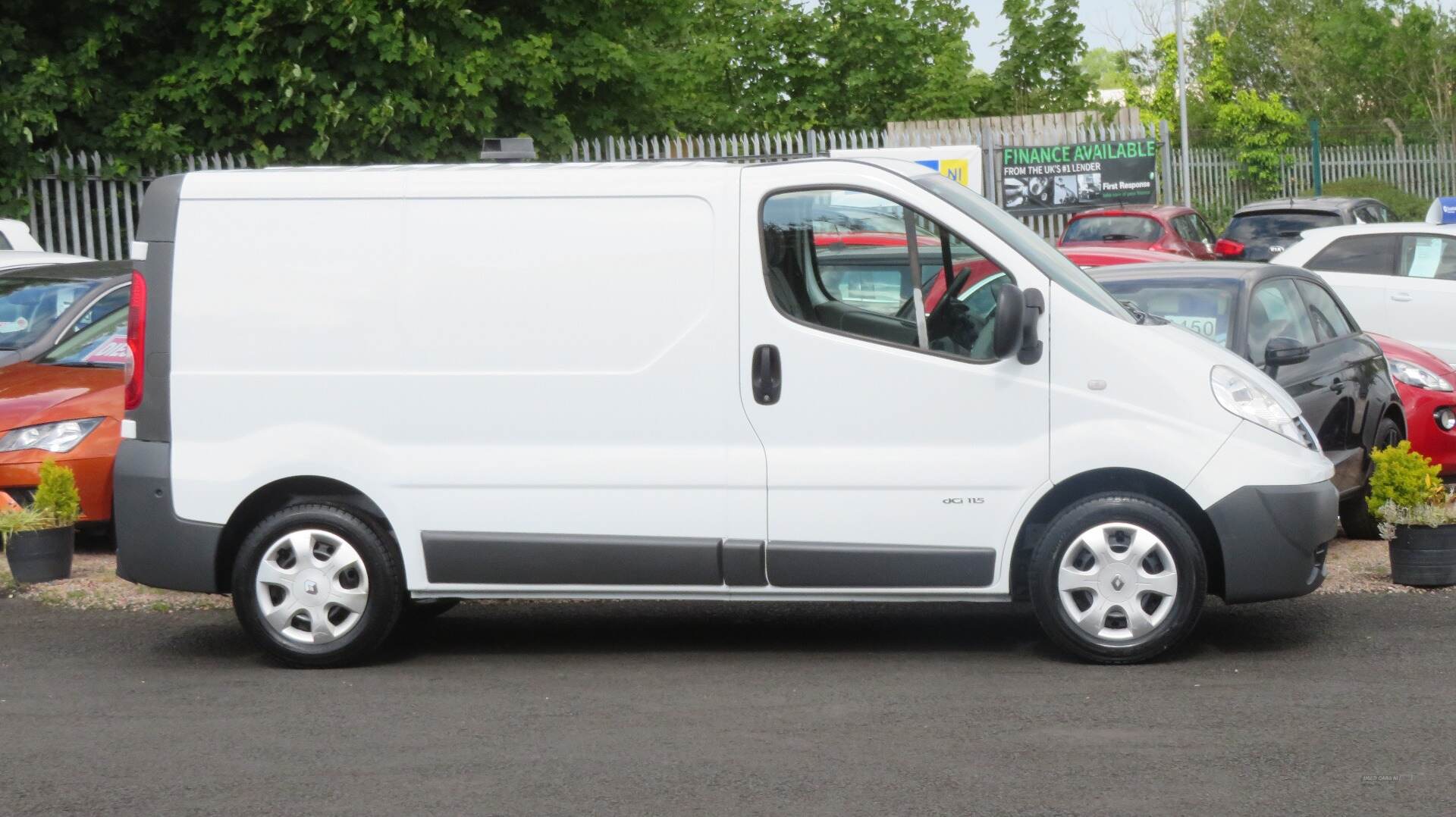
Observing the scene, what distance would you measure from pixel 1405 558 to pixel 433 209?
15.2ft

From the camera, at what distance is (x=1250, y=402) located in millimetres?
6387

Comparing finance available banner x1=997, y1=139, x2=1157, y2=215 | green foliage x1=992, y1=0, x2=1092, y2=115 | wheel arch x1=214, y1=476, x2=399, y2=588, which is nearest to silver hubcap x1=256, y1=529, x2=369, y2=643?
wheel arch x1=214, y1=476, x2=399, y2=588

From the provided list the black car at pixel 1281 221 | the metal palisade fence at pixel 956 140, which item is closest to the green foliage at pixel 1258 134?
the metal palisade fence at pixel 956 140

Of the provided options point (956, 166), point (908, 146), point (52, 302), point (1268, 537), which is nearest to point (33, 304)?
point (52, 302)

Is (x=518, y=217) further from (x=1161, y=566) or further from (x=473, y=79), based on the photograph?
(x=473, y=79)

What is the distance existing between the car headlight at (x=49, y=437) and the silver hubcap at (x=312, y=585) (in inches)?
124

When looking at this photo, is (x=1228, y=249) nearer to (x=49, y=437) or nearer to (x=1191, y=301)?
(x=1191, y=301)

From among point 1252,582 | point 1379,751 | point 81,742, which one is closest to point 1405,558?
point 1252,582

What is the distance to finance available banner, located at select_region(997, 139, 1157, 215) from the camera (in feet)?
78.3

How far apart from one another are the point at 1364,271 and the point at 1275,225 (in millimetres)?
6573

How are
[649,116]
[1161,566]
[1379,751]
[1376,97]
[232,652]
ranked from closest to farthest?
[1379,751] < [1161,566] < [232,652] < [649,116] < [1376,97]

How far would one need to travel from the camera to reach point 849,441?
6.43 m

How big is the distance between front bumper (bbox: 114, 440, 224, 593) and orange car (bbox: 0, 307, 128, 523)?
226 centimetres

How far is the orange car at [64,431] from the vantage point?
30.1 feet
